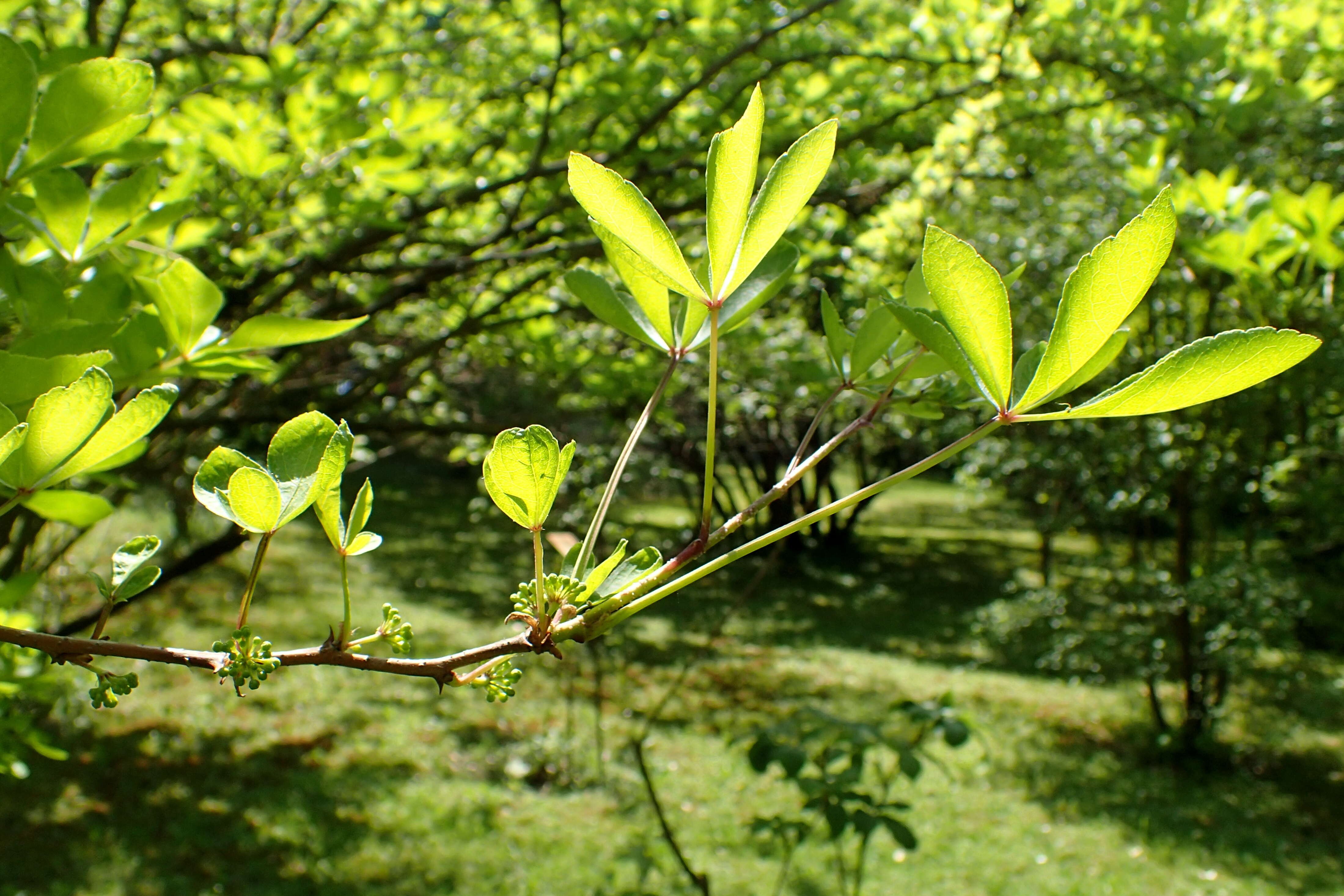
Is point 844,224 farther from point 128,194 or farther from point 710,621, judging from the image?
point 710,621

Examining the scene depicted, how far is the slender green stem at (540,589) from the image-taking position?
0.53 meters

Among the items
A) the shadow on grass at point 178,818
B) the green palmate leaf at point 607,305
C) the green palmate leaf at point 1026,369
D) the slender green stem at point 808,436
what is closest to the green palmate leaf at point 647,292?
the green palmate leaf at point 607,305

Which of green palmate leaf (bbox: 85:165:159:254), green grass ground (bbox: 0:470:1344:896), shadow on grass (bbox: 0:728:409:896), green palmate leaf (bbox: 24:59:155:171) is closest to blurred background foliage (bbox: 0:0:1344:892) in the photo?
green palmate leaf (bbox: 85:165:159:254)

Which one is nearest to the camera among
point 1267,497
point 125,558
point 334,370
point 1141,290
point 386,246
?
point 1141,290

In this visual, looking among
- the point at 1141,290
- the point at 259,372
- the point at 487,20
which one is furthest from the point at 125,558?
the point at 487,20

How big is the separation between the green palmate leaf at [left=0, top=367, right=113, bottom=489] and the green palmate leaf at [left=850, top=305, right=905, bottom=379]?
19.2 inches

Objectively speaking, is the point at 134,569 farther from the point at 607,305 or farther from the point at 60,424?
the point at 607,305

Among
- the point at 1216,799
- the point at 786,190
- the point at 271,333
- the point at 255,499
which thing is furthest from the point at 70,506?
the point at 1216,799

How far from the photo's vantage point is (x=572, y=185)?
1.67 feet

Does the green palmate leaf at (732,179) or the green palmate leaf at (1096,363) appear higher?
the green palmate leaf at (732,179)

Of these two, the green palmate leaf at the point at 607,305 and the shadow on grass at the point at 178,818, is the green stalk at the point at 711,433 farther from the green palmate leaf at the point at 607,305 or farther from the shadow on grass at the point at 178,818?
the shadow on grass at the point at 178,818

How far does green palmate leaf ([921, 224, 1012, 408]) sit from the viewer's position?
1.72ft

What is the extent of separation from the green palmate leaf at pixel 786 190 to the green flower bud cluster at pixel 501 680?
0.27 meters

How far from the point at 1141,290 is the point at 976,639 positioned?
8.36m
